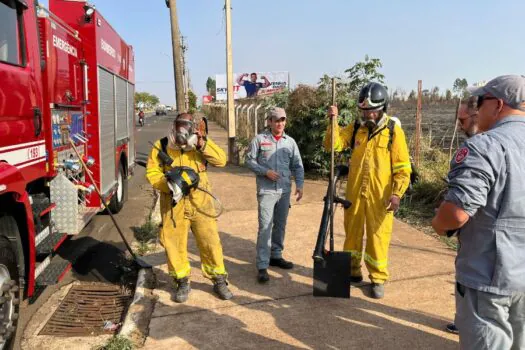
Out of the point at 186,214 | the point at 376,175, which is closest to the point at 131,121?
Result: the point at 186,214

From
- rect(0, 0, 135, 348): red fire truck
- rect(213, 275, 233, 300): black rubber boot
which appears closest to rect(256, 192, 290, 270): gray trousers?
rect(213, 275, 233, 300): black rubber boot

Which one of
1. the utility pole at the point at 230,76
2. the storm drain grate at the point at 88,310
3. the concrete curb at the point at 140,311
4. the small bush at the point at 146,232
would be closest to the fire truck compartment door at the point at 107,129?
the small bush at the point at 146,232

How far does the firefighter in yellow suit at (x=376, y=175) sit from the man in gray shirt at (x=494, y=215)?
1.82 meters

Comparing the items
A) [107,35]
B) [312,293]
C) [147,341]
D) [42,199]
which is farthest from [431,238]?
[107,35]

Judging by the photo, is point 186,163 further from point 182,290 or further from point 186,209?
point 182,290

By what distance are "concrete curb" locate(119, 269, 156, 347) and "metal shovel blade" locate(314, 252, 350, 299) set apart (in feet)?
4.93

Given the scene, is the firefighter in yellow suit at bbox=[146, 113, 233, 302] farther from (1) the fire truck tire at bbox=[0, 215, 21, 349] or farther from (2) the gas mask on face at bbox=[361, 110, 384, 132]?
(2) the gas mask on face at bbox=[361, 110, 384, 132]

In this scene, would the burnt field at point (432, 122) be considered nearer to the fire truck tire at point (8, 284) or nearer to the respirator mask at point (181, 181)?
the respirator mask at point (181, 181)

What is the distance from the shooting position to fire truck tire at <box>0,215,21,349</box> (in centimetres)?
290

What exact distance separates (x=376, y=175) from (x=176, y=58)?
353 inches

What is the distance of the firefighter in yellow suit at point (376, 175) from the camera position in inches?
155

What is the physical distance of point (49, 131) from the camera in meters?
4.34

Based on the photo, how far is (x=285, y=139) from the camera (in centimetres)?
470

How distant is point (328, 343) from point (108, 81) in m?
5.00
